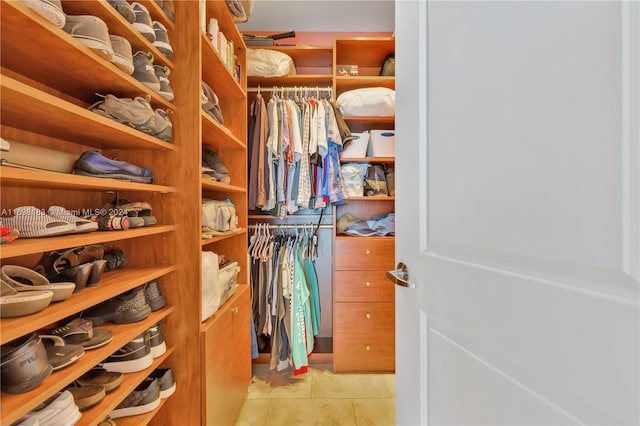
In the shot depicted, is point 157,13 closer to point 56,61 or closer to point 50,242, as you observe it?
point 56,61

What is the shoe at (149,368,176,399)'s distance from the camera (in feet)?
3.51

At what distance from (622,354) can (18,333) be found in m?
0.95

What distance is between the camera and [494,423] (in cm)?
51

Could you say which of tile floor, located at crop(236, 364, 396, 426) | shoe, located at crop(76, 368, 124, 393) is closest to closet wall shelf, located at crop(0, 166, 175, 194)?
shoe, located at crop(76, 368, 124, 393)

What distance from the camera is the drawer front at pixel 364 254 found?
2.06 m

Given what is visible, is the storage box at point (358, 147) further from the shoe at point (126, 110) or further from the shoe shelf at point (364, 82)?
the shoe at point (126, 110)

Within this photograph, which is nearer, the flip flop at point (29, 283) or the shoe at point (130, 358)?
the flip flop at point (29, 283)

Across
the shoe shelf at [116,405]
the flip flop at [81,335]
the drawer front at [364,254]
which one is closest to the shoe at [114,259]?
the flip flop at [81,335]

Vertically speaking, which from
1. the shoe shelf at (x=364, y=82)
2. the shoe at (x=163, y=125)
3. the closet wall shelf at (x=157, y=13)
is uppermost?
the shoe shelf at (x=364, y=82)

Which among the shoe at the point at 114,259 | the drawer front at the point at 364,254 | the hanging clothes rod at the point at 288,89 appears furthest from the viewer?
the hanging clothes rod at the point at 288,89

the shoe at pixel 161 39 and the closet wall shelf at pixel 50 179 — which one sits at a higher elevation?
the shoe at pixel 161 39

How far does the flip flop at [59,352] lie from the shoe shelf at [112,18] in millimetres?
852

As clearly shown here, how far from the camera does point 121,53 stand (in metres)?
0.86

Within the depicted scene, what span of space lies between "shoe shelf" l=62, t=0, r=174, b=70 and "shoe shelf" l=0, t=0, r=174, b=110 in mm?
137
